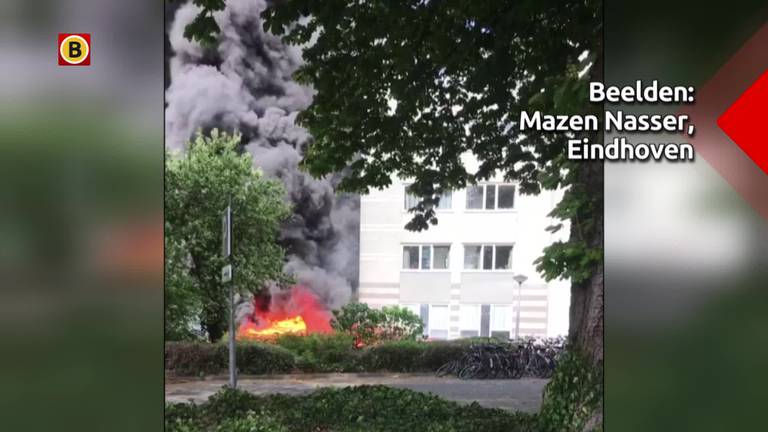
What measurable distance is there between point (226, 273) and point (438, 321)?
1.39 m

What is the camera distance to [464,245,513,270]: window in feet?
11.3

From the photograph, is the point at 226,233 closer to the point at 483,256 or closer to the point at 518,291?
the point at 483,256

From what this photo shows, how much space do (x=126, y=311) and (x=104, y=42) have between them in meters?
1.77

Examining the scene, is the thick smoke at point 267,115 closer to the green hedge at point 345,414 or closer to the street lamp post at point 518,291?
the green hedge at point 345,414

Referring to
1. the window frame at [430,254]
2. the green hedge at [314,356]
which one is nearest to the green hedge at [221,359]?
the green hedge at [314,356]

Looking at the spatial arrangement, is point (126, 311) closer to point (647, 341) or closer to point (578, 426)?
point (578, 426)

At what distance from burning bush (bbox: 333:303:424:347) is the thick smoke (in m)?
0.12

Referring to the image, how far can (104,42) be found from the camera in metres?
3.52

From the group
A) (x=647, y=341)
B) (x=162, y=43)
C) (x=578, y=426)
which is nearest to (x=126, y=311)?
(x=162, y=43)

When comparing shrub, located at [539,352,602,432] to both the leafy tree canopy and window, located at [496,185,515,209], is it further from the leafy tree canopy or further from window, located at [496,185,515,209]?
window, located at [496,185,515,209]

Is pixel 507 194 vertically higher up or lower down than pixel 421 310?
higher up

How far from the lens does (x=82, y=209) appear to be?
3.54m

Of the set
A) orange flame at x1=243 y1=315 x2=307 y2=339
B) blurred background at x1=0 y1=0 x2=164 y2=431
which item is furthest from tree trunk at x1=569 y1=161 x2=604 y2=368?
blurred background at x1=0 y1=0 x2=164 y2=431

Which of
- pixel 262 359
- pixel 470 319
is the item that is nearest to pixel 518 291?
pixel 470 319
